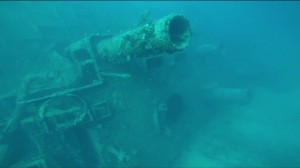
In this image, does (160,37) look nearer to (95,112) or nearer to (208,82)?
(95,112)

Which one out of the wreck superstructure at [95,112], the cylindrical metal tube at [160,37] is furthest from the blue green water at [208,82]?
the cylindrical metal tube at [160,37]

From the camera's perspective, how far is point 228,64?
45.1 ft

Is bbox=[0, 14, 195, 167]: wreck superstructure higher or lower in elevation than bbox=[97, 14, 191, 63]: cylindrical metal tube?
lower

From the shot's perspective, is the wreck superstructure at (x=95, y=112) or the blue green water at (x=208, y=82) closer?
the wreck superstructure at (x=95, y=112)

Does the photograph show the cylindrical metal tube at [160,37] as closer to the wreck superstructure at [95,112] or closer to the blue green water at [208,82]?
the wreck superstructure at [95,112]

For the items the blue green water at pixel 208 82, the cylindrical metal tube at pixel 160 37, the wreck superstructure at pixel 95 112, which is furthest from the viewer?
the blue green water at pixel 208 82

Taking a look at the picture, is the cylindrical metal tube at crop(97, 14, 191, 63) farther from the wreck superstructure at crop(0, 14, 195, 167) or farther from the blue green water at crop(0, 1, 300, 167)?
the blue green water at crop(0, 1, 300, 167)

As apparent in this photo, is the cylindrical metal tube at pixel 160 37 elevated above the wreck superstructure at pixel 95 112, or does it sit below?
above

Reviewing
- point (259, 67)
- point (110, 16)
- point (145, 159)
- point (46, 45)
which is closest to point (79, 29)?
point (46, 45)

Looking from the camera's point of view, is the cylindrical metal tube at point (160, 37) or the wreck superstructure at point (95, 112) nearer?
the cylindrical metal tube at point (160, 37)

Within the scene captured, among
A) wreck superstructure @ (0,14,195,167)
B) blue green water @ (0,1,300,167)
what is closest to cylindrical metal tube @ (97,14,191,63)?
wreck superstructure @ (0,14,195,167)

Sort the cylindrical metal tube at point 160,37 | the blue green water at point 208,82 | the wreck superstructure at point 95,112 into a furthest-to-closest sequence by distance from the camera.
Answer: the blue green water at point 208,82 → the wreck superstructure at point 95,112 → the cylindrical metal tube at point 160,37

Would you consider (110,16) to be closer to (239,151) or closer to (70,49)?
(70,49)

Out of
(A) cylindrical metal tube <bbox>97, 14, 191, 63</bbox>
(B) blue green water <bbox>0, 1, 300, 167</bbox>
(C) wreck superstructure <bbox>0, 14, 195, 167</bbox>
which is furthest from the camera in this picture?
(B) blue green water <bbox>0, 1, 300, 167</bbox>
